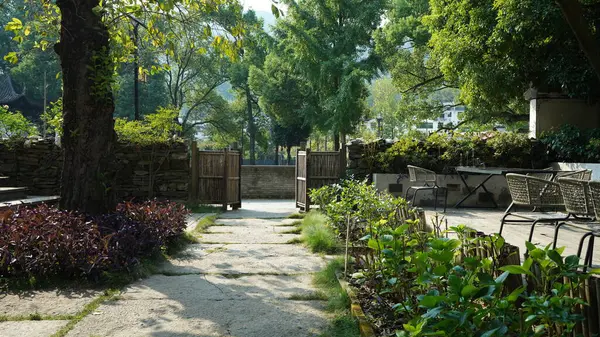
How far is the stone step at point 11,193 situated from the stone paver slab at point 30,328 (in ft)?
18.0

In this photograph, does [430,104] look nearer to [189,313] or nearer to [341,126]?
[341,126]

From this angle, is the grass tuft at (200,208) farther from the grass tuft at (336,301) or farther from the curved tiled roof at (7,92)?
the curved tiled roof at (7,92)

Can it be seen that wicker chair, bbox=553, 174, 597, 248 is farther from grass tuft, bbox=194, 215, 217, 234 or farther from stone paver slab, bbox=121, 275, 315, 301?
grass tuft, bbox=194, 215, 217, 234

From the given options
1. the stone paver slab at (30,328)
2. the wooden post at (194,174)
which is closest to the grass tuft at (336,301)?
the stone paver slab at (30,328)

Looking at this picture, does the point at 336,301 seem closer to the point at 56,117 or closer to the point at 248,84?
the point at 56,117

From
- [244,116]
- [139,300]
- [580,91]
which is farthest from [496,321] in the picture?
[244,116]

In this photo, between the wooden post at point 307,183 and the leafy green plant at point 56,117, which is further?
the wooden post at point 307,183

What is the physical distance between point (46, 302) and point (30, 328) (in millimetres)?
623

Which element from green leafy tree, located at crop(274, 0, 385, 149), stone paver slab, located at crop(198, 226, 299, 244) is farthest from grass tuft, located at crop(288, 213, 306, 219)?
green leafy tree, located at crop(274, 0, 385, 149)

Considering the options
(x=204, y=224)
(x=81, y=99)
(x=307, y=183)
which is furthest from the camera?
(x=307, y=183)

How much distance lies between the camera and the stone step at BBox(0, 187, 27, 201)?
8023mm

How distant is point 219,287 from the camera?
14.0ft

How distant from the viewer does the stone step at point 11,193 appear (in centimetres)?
802

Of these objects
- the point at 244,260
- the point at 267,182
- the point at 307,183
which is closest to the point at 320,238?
the point at 244,260
